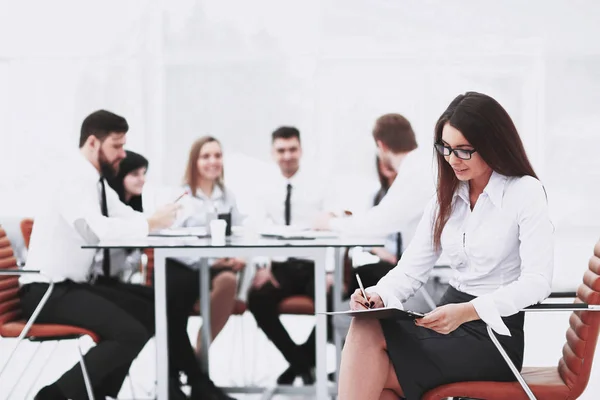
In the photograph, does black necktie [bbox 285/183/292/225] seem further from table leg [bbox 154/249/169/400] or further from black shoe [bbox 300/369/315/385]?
table leg [bbox 154/249/169/400]

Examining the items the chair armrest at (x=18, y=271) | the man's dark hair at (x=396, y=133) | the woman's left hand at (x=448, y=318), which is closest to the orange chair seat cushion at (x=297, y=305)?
the man's dark hair at (x=396, y=133)

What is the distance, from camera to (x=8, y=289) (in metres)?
2.90

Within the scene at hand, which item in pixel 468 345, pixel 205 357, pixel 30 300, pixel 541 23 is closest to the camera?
pixel 468 345

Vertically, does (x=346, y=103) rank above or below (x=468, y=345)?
above

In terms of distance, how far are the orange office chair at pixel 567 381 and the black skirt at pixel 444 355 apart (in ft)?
0.08

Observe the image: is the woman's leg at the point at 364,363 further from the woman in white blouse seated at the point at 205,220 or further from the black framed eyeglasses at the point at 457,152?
the woman in white blouse seated at the point at 205,220

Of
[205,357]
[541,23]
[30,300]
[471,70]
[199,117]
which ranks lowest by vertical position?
[205,357]

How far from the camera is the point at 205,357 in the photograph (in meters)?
3.44

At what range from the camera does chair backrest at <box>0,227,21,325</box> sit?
2.85 m

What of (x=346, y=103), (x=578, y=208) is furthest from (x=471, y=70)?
(x=578, y=208)

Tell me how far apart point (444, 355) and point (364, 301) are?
0.26 metres

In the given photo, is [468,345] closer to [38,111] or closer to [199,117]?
[199,117]

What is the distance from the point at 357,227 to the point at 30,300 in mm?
1501

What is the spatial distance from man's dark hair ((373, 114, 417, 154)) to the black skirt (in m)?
1.66
